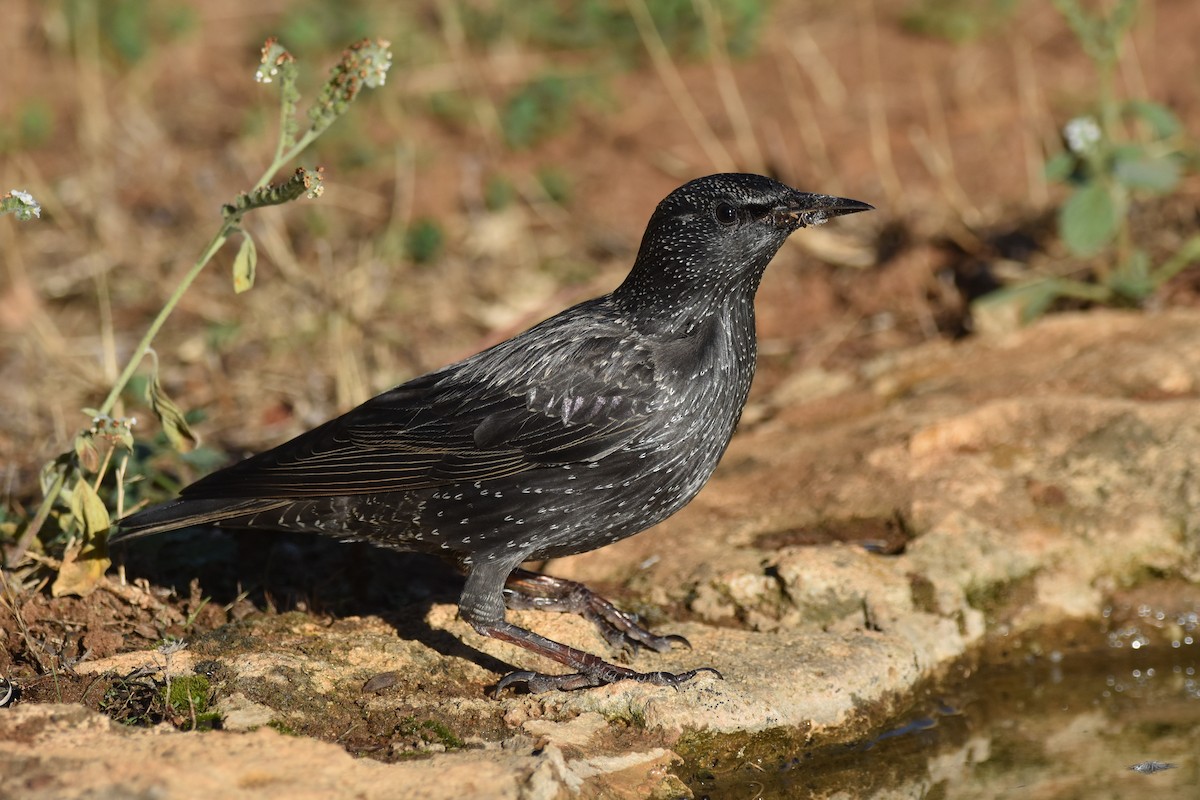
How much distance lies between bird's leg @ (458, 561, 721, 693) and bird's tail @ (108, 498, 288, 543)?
69 centimetres

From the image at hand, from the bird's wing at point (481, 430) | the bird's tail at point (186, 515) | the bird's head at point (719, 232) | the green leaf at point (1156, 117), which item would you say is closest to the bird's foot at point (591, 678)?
the bird's wing at point (481, 430)

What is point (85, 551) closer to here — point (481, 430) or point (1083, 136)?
point (481, 430)

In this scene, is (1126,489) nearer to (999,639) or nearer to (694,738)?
(999,639)

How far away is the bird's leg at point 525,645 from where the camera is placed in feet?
13.2

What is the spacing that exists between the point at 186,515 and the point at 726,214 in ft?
6.37

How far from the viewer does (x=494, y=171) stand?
862 cm

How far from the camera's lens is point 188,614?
171 inches

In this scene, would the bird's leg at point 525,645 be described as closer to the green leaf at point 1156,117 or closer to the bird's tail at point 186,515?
the bird's tail at point 186,515

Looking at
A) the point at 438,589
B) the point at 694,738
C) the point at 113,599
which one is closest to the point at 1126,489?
the point at 694,738

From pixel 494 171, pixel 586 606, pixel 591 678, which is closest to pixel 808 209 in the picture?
pixel 586 606

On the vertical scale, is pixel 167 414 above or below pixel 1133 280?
above

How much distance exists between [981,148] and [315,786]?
21.3ft

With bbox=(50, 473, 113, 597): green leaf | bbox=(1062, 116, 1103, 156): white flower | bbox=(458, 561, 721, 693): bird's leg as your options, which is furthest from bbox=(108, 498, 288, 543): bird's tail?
bbox=(1062, 116, 1103, 156): white flower

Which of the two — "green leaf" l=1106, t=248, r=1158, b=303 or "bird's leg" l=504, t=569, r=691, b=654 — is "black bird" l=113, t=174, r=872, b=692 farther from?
"green leaf" l=1106, t=248, r=1158, b=303
